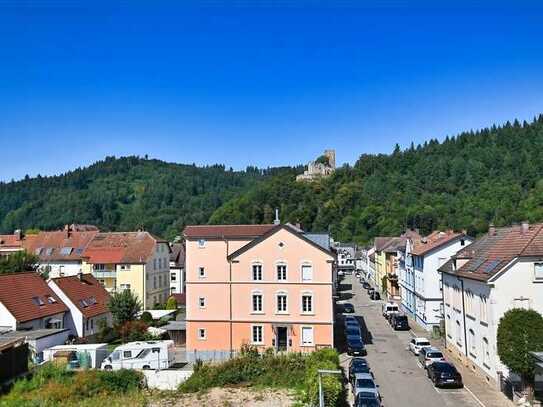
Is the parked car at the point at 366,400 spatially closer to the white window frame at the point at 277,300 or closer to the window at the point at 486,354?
the window at the point at 486,354

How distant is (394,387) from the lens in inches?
1121

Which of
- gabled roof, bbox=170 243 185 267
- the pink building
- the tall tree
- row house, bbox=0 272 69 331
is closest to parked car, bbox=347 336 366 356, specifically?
the pink building

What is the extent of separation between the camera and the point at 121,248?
6084 centimetres

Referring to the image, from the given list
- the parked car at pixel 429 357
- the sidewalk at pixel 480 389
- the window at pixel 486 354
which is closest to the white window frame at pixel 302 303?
the parked car at pixel 429 357

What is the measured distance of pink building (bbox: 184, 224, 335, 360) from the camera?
121ft

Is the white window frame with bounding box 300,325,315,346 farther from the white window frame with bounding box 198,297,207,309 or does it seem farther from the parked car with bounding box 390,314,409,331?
the parked car with bounding box 390,314,409,331

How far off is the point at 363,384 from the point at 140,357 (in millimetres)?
14854

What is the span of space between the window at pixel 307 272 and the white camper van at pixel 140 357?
10614 millimetres

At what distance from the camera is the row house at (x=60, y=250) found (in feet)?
206

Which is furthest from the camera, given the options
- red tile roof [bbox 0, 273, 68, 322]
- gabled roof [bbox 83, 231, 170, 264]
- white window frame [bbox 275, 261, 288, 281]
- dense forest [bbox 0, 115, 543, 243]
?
dense forest [bbox 0, 115, 543, 243]

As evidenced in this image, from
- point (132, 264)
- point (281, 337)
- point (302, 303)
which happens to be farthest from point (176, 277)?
point (302, 303)

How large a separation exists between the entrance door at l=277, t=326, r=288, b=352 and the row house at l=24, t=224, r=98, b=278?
111ft

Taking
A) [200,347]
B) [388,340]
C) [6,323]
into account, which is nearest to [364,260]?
[388,340]

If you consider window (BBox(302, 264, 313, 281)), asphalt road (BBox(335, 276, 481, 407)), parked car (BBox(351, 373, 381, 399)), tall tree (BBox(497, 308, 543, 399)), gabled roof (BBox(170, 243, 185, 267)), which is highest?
gabled roof (BBox(170, 243, 185, 267))
